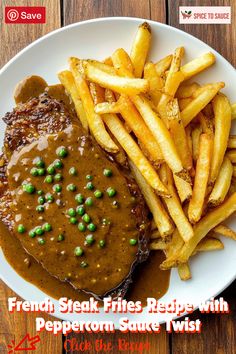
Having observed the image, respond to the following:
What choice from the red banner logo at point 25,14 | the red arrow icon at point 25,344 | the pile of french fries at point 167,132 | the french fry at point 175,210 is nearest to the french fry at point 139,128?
the pile of french fries at point 167,132

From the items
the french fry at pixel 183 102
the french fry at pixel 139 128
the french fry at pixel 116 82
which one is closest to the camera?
the french fry at pixel 116 82

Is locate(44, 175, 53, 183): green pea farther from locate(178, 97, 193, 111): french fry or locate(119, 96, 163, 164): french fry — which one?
locate(178, 97, 193, 111): french fry

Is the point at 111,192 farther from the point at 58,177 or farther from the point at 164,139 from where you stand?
the point at 164,139

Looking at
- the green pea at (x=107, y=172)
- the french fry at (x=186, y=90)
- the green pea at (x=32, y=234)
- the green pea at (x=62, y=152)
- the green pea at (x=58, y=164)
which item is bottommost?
the green pea at (x=32, y=234)

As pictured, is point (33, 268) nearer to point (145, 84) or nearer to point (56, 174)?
point (56, 174)

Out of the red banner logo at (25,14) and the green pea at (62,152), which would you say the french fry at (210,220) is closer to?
the green pea at (62,152)

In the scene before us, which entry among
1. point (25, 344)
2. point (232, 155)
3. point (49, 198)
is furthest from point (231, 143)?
point (25, 344)

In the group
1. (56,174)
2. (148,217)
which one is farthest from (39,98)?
(148,217)
